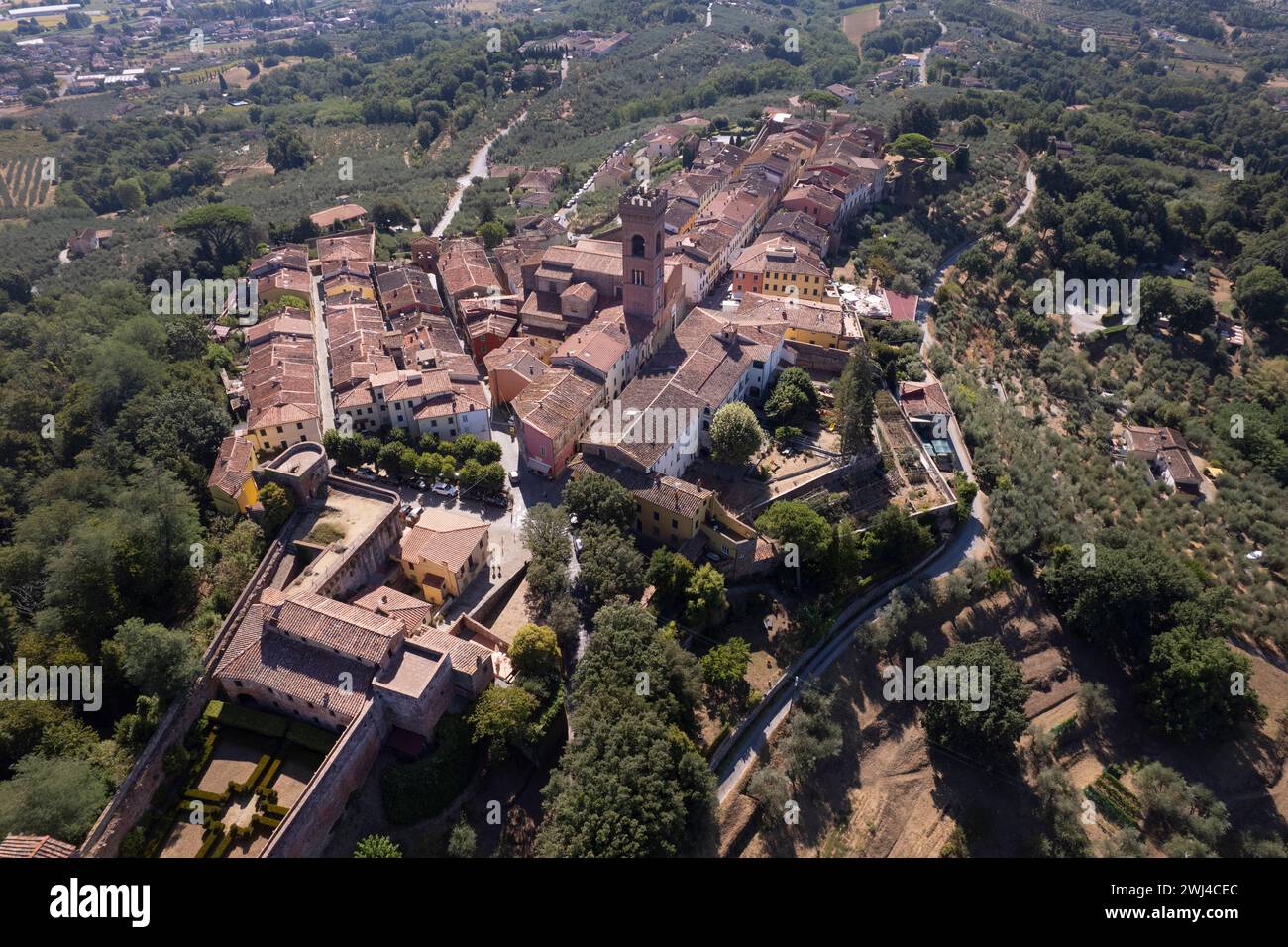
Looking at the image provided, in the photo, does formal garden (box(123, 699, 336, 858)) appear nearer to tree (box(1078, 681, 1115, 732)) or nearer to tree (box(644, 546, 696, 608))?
tree (box(644, 546, 696, 608))

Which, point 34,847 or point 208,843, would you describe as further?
point 208,843

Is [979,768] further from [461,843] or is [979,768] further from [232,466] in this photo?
[232,466]

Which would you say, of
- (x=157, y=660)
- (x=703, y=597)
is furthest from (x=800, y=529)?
(x=157, y=660)

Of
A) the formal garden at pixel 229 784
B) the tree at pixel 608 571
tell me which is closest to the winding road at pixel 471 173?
the tree at pixel 608 571

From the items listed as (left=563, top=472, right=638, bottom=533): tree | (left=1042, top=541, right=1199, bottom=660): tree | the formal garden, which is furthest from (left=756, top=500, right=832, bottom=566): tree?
the formal garden

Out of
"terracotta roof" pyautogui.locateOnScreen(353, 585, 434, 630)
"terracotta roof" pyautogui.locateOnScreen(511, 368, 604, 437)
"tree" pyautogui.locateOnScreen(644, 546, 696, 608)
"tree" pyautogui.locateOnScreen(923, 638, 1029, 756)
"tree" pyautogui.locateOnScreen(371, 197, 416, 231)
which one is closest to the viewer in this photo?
"terracotta roof" pyautogui.locateOnScreen(353, 585, 434, 630)

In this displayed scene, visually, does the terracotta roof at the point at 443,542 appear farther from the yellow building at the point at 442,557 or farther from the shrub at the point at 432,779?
the shrub at the point at 432,779
